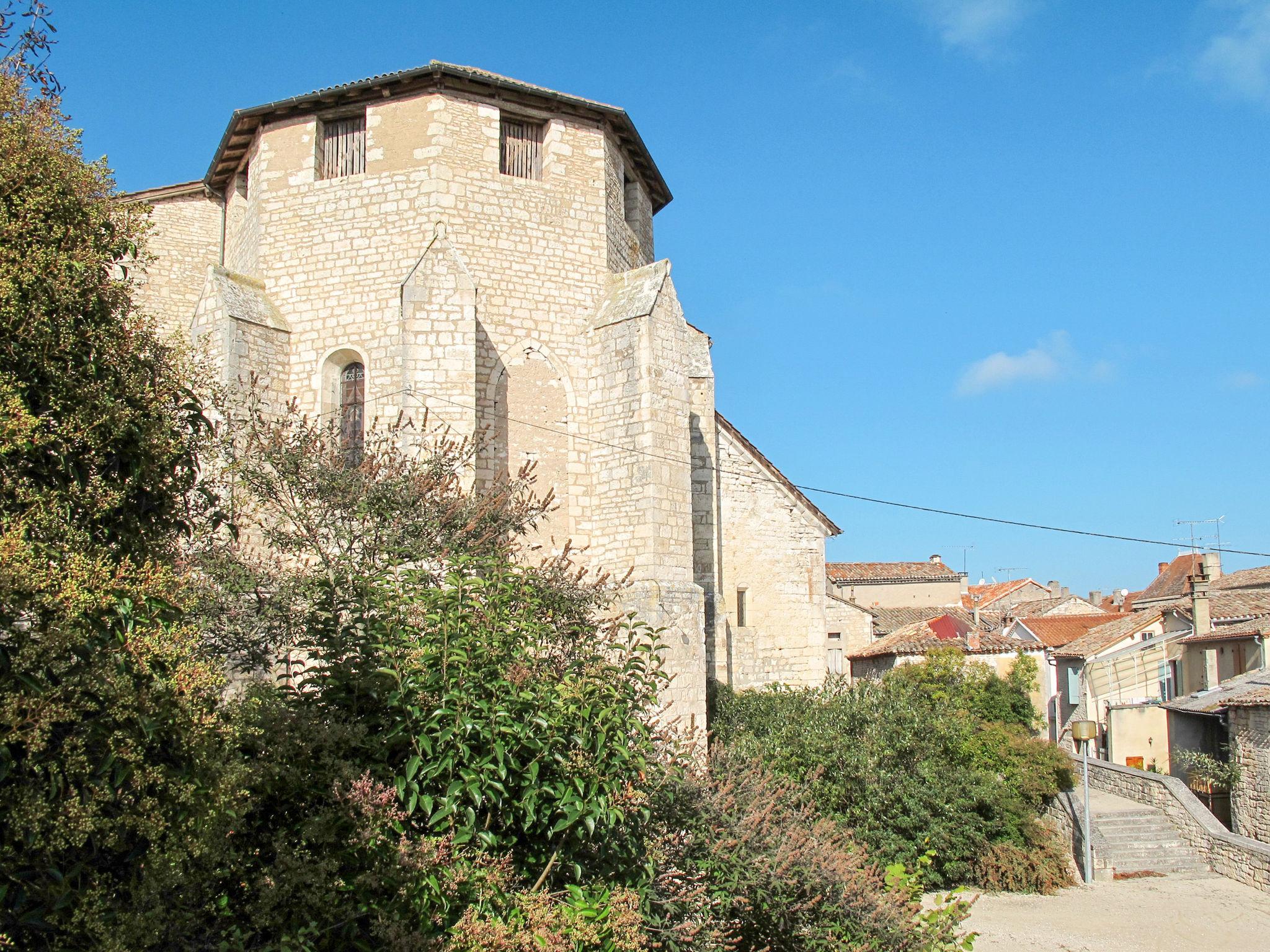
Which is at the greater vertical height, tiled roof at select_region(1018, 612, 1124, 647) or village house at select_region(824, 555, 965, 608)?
village house at select_region(824, 555, 965, 608)

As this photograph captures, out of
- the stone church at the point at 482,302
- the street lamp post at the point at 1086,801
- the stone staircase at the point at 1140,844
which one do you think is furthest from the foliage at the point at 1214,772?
the stone church at the point at 482,302

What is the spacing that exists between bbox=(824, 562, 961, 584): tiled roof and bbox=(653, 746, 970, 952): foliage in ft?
Result: 170

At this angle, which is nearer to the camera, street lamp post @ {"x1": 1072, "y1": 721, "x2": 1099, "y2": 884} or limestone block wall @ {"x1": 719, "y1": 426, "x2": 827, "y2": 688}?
street lamp post @ {"x1": 1072, "y1": 721, "x2": 1099, "y2": 884}

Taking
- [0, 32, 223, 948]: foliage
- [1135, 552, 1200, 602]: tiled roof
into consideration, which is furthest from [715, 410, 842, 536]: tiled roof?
[1135, 552, 1200, 602]: tiled roof

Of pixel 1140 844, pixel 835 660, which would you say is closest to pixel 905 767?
pixel 1140 844

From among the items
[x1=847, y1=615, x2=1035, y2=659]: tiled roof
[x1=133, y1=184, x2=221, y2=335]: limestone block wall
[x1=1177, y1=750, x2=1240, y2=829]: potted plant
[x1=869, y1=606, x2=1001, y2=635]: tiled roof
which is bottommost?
[x1=1177, y1=750, x2=1240, y2=829]: potted plant

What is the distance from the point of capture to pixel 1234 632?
85.9ft

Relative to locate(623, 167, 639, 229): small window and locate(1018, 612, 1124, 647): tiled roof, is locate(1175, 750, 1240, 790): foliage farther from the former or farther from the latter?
locate(623, 167, 639, 229): small window

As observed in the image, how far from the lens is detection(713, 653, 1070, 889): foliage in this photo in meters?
15.7

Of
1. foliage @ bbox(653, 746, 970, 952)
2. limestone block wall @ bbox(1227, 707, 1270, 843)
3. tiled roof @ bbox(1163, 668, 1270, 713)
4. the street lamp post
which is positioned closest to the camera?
foliage @ bbox(653, 746, 970, 952)

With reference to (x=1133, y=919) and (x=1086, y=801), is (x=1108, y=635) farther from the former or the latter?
(x=1133, y=919)

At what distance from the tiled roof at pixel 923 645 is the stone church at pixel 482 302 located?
16609 mm

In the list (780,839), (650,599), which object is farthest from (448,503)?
A: (780,839)

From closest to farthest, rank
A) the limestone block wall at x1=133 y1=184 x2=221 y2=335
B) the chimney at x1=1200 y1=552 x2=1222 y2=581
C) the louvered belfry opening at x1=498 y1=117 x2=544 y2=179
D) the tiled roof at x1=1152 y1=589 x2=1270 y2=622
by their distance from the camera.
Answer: the louvered belfry opening at x1=498 y1=117 x2=544 y2=179 → the limestone block wall at x1=133 y1=184 x2=221 y2=335 → the tiled roof at x1=1152 y1=589 x2=1270 y2=622 → the chimney at x1=1200 y1=552 x2=1222 y2=581
